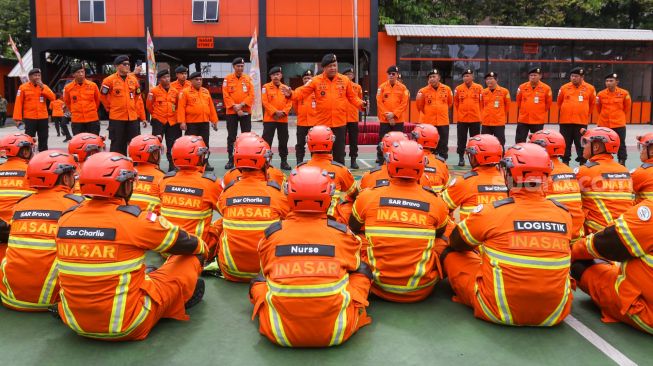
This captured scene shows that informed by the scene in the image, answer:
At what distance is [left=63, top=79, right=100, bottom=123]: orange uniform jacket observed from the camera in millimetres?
11656

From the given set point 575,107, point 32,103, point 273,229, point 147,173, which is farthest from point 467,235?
point 32,103

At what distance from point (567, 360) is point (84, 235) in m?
3.25

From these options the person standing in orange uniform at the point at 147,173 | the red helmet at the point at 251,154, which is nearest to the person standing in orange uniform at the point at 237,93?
the person standing in orange uniform at the point at 147,173

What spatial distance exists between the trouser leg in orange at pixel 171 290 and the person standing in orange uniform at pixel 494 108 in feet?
32.8

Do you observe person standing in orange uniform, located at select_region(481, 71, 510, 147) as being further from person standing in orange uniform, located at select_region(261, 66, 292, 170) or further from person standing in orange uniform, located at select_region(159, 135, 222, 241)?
person standing in orange uniform, located at select_region(159, 135, 222, 241)

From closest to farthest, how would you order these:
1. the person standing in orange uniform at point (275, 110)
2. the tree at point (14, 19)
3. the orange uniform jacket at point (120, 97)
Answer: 1. the orange uniform jacket at point (120, 97)
2. the person standing in orange uniform at point (275, 110)
3. the tree at point (14, 19)

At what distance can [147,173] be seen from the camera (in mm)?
6020

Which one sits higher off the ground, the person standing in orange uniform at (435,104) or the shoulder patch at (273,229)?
the person standing in orange uniform at (435,104)

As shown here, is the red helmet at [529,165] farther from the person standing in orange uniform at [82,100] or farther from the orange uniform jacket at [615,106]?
the person standing in orange uniform at [82,100]

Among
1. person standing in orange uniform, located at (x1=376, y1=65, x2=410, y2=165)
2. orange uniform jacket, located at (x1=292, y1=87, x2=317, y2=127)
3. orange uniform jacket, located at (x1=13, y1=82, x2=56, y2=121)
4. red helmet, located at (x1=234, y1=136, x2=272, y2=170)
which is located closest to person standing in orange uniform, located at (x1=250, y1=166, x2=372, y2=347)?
red helmet, located at (x1=234, y1=136, x2=272, y2=170)

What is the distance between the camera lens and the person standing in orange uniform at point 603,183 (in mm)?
5457

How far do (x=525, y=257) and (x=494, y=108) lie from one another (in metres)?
9.68

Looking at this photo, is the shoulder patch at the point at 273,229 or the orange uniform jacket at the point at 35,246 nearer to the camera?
the shoulder patch at the point at 273,229

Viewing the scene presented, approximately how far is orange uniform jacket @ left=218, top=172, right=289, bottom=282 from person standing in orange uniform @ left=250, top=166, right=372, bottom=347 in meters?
0.99
